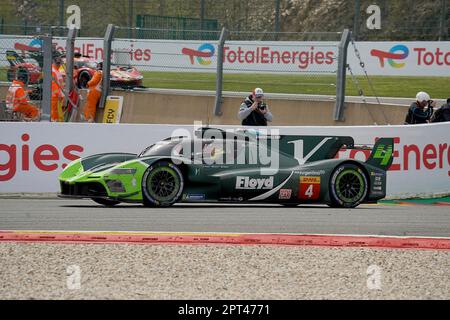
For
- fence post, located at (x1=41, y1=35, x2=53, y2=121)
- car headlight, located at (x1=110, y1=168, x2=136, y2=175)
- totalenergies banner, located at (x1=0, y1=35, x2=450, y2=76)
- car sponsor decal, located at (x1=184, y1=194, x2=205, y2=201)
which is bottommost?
car sponsor decal, located at (x1=184, y1=194, x2=205, y2=201)

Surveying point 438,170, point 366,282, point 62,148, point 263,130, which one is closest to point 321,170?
point 263,130

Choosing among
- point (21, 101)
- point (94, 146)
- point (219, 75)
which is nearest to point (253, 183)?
point (94, 146)

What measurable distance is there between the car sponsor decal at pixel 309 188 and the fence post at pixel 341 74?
5218mm

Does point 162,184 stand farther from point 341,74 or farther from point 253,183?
point 341,74

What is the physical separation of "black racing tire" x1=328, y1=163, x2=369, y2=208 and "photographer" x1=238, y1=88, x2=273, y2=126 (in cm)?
334

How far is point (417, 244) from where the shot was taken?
9.32 meters

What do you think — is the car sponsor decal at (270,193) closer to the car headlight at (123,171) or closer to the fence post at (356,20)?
the car headlight at (123,171)

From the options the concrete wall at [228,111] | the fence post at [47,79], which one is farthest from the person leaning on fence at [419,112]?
the fence post at [47,79]

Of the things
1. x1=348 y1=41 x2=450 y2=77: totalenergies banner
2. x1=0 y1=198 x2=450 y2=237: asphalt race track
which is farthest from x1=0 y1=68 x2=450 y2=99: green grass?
x1=0 y1=198 x2=450 y2=237: asphalt race track

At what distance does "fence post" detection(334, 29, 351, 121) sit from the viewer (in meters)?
17.3

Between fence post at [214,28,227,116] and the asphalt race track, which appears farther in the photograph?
fence post at [214,28,227,116]

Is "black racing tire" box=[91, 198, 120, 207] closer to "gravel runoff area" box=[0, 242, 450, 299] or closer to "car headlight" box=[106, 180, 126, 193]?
"car headlight" box=[106, 180, 126, 193]
